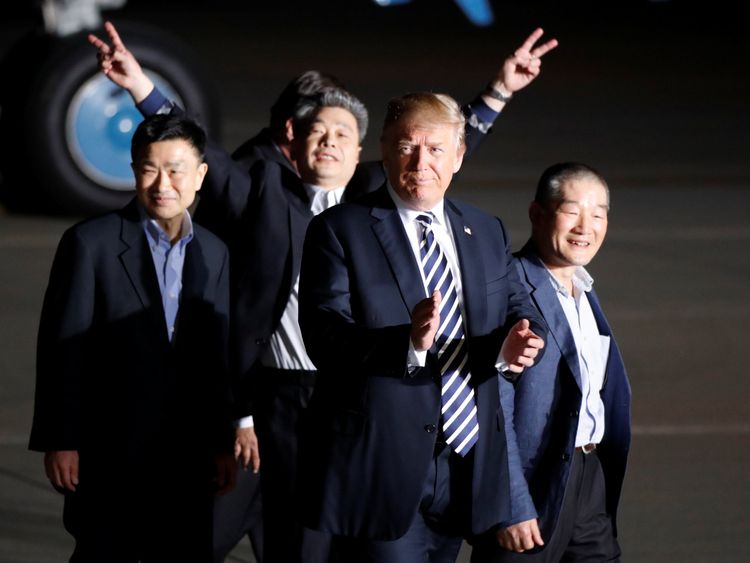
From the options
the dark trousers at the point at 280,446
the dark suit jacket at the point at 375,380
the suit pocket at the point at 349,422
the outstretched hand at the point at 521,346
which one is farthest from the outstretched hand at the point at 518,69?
the suit pocket at the point at 349,422

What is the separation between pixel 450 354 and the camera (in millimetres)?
3572

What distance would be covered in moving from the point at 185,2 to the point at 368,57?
5.98m

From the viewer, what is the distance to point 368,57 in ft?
60.4

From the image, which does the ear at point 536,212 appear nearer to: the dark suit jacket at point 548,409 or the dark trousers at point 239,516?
the dark suit jacket at point 548,409

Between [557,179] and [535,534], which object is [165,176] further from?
[535,534]

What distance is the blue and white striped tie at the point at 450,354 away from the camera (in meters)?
3.56

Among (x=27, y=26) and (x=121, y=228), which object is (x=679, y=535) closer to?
(x=121, y=228)

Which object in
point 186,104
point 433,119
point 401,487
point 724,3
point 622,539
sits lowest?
point 622,539

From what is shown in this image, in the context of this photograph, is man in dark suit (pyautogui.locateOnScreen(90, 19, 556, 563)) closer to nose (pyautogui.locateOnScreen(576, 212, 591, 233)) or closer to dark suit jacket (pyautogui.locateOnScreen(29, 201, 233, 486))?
dark suit jacket (pyautogui.locateOnScreen(29, 201, 233, 486))

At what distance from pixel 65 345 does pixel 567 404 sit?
1255 millimetres

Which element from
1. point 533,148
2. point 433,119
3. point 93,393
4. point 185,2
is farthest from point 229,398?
point 185,2

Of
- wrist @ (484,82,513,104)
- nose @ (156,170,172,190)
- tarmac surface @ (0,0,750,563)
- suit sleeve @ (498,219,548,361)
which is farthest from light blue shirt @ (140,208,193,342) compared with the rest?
tarmac surface @ (0,0,750,563)

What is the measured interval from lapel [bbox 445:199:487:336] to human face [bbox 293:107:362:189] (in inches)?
35.2

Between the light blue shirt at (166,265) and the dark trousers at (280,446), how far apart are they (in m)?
0.56
